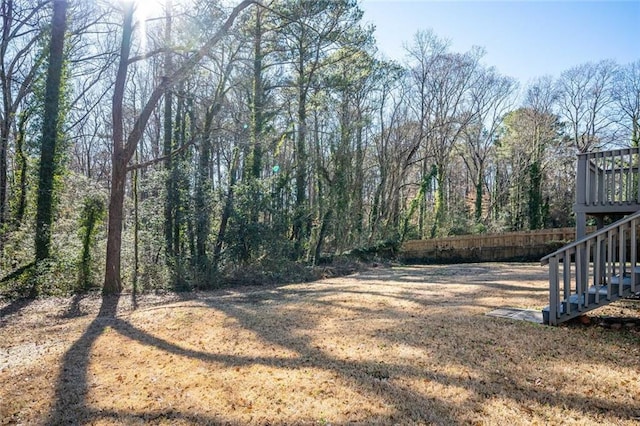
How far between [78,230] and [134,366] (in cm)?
633

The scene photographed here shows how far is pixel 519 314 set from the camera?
4.55 meters

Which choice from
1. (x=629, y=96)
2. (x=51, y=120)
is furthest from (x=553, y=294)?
(x=629, y=96)

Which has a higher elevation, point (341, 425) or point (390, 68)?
point (390, 68)

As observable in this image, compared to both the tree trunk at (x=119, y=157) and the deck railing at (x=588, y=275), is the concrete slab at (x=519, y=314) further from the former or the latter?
the tree trunk at (x=119, y=157)

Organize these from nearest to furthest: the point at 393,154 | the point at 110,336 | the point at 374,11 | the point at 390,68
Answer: the point at 110,336
the point at 374,11
the point at 390,68
the point at 393,154

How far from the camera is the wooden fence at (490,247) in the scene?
12656 millimetres

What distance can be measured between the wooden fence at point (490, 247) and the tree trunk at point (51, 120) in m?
12.1

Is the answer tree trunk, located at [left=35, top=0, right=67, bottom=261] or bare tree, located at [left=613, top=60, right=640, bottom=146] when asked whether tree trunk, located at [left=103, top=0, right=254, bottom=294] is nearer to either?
tree trunk, located at [left=35, top=0, right=67, bottom=261]

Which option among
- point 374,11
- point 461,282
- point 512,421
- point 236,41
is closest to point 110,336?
point 512,421

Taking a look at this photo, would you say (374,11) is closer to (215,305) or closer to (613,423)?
(215,305)

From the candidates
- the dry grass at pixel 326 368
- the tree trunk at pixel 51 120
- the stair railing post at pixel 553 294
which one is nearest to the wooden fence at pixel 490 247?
the dry grass at pixel 326 368

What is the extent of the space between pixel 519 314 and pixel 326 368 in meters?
2.88

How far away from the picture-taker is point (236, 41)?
11484mm

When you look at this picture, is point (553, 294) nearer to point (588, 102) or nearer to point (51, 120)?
point (51, 120)
